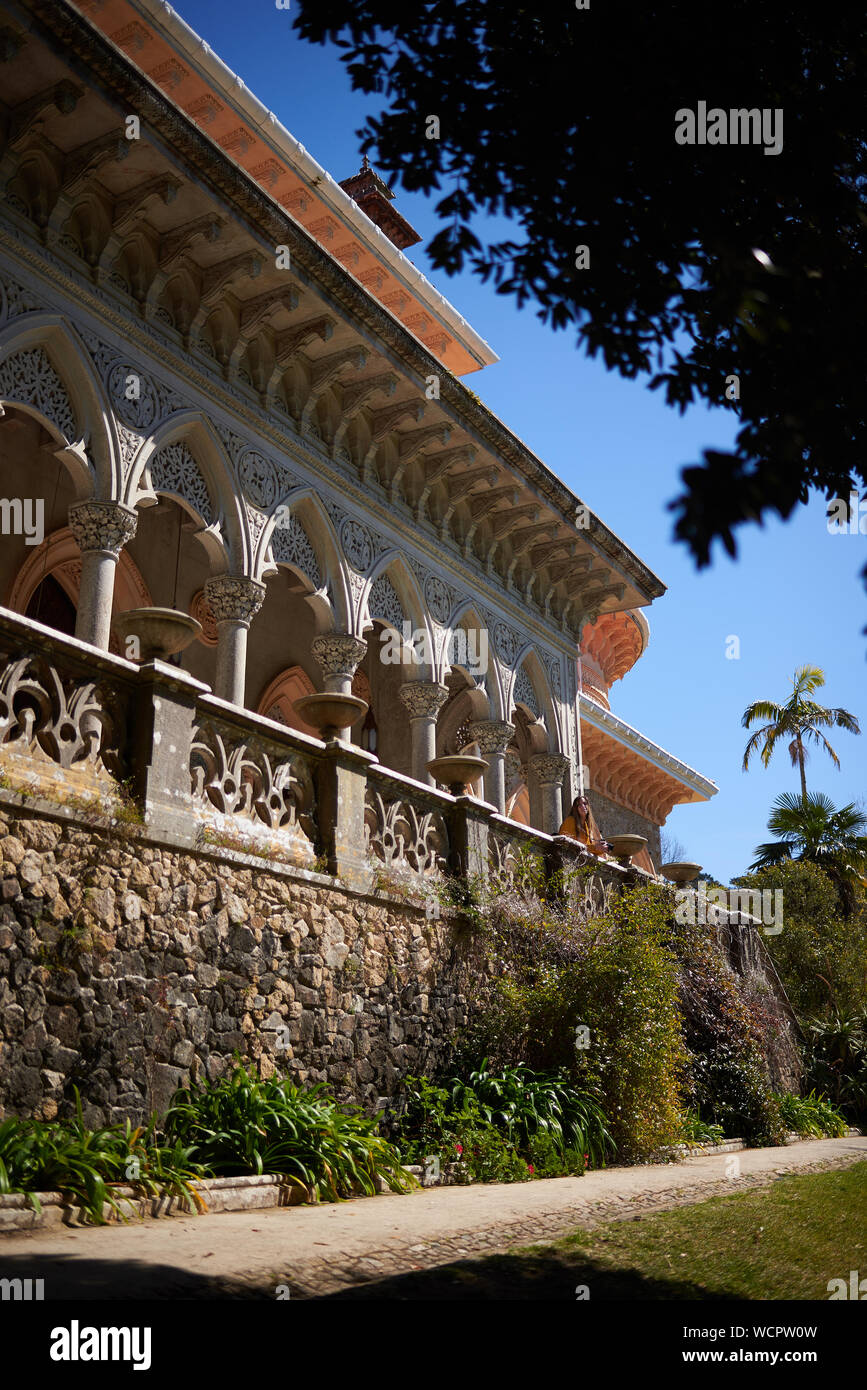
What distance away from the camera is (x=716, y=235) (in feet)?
11.4

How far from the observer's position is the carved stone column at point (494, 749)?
1447cm

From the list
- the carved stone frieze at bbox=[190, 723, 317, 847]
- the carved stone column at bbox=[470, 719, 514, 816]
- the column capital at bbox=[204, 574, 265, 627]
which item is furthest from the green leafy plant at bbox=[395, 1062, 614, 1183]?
the carved stone column at bbox=[470, 719, 514, 816]

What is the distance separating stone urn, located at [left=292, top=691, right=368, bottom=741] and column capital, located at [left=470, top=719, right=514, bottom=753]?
5.75m

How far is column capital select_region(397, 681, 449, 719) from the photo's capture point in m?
13.2

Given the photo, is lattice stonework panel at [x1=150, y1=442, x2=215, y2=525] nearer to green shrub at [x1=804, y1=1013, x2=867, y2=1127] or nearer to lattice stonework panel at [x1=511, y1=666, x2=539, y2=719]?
lattice stonework panel at [x1=511, y1=666, x2=539, y2=719]

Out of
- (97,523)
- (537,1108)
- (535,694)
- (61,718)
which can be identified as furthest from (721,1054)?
(61,718)

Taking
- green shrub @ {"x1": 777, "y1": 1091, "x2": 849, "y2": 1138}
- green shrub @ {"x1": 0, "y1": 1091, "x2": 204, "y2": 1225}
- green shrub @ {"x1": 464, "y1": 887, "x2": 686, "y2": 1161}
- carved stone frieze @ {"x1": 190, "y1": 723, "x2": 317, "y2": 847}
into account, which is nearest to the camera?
green shrub @ {"x1": 0, "y1": 1091, "x2": 204, "y2": 1225}

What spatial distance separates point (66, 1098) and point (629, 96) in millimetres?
5047

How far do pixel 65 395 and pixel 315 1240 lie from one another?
270 inches

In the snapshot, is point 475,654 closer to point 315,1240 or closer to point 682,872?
point 682,872

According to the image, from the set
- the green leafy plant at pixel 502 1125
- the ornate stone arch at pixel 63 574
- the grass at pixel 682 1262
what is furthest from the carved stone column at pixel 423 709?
the grass at pixel 682 1262

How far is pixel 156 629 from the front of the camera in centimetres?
722

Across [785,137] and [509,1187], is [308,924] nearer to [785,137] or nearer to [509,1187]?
[509,1187]

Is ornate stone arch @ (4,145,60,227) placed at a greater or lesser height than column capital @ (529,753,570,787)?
greater
